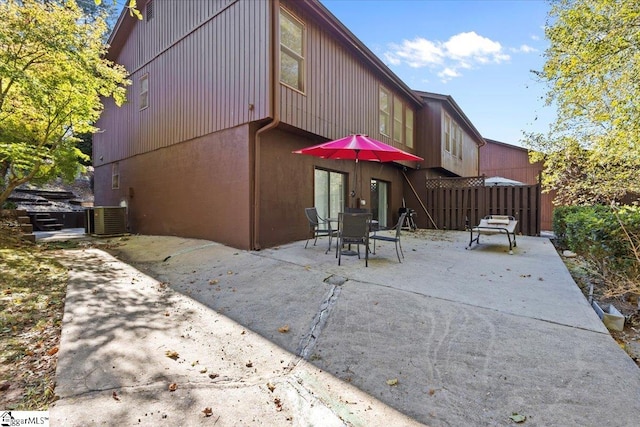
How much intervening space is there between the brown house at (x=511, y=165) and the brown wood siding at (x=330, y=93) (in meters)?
13.3

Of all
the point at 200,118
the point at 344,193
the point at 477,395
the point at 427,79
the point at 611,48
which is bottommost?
the point at 477,395

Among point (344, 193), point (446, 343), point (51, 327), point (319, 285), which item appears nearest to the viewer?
point (446, 343)

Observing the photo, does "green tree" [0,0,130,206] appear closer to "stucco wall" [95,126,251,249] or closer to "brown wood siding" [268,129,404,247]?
"stucco wall" [95,126,251,249]

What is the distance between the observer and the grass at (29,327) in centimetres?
204

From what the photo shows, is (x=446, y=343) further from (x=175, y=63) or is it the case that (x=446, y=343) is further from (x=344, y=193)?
(x=175, y=63)


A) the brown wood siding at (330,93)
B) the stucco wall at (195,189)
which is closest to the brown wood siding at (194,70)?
the stucco wall at (195,189)

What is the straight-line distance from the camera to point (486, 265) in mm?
5410

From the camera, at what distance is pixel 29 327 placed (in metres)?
3.01

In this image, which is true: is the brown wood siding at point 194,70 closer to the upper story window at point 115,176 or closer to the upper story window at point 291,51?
the upper story window at point 115,176

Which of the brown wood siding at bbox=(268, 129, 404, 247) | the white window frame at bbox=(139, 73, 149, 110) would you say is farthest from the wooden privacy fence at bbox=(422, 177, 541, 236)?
the white window frame at bbox=(139, 73, 149, 110)

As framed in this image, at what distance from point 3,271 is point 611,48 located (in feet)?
34.3

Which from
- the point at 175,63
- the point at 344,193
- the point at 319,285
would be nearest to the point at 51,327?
the point at 319,285

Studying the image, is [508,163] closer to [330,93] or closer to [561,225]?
[561,225]

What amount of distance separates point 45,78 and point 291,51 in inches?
212
